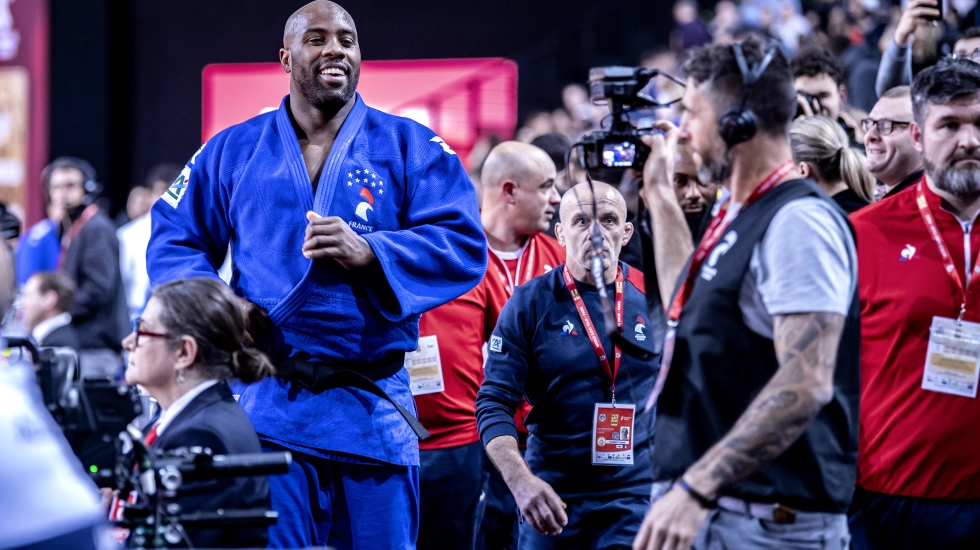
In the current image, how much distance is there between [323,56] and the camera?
3188 millimetres

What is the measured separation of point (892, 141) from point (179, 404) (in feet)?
8.73

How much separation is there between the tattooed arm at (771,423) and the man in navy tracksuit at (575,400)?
130cm

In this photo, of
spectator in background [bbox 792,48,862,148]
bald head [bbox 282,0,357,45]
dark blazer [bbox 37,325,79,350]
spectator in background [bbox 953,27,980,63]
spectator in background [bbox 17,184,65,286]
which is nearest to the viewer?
bald head [bbox 282,0,357,45]

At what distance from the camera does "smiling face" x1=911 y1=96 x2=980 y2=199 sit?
310cm

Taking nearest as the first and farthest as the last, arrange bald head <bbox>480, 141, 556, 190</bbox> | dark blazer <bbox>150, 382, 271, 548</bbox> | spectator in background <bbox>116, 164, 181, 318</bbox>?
dark blazer <bbox>150, 382, 271, 548</bbox> < bald head <bbox>480, 141, 556, 190</bbox> < spectator in background <bbox>116, 164, 181, 318</bbox>

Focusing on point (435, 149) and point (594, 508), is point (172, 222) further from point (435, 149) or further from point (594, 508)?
point (594, 508)

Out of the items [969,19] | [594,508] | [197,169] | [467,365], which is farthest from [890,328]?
[969,19]

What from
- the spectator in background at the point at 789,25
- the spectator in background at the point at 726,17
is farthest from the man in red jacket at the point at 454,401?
the spectator in background at the point at 726,17

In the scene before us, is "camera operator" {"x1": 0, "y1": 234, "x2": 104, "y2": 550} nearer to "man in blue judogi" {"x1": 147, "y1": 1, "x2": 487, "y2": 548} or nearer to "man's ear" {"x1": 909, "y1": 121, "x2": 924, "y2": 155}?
"man in blue judogi" {"x1": 147, "y1": 1, "x2": 487, "y2": 548}

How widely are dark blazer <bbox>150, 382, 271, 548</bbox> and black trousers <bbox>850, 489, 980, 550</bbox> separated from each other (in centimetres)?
183

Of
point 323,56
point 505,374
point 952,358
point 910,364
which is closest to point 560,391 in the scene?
point 505,374

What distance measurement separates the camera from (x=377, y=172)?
319cm

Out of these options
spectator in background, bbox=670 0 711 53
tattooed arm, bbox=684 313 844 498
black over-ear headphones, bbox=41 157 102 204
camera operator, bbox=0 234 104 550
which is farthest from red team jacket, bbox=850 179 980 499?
spectator in background, bbox=670 0 711 53

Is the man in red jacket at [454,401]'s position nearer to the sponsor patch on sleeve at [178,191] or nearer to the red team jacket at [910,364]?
the sponsor patch on sleeve at [178,191]
